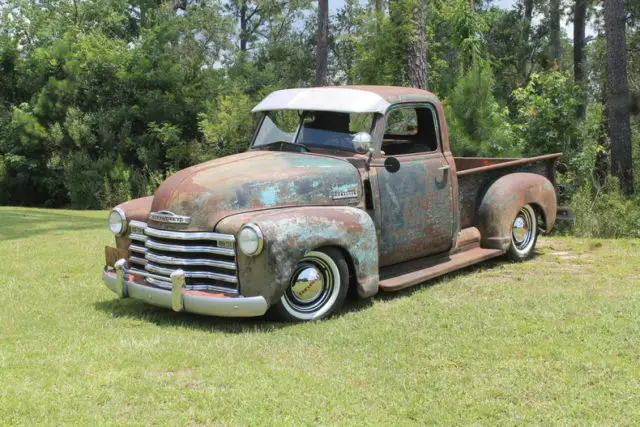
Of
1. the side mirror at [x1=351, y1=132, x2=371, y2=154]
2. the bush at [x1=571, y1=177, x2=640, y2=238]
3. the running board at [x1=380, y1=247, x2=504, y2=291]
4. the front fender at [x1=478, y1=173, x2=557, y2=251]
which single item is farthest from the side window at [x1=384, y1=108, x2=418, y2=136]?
the bush at [x1=571, y1=177, x2=640, y2=238]

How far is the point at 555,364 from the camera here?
4551mm

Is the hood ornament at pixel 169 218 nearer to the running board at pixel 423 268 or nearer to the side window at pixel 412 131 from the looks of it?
the running board at pixel 423 268

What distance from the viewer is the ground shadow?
549 centimetres

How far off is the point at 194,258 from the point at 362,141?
1.81m

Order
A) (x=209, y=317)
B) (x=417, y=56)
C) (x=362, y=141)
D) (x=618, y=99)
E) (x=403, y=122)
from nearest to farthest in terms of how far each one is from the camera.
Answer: (x=209, y=317) < (x=362, y=141) < (x=403, y=122) < (x=618, y=99) < (x=417, y=56)

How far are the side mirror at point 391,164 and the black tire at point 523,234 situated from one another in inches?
84.4

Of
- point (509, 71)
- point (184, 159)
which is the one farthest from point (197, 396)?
point (509, 71)

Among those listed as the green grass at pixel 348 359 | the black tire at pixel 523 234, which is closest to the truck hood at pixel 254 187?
the green grass at pixel 348 359

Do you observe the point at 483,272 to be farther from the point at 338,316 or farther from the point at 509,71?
the point at 509,71

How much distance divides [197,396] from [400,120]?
4.04 metres

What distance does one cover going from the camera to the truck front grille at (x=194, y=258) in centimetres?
532

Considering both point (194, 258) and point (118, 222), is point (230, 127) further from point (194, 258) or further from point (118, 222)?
point (194, 258)

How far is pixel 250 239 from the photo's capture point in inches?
203

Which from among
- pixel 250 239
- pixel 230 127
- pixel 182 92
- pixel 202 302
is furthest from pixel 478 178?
pixel 182 92
